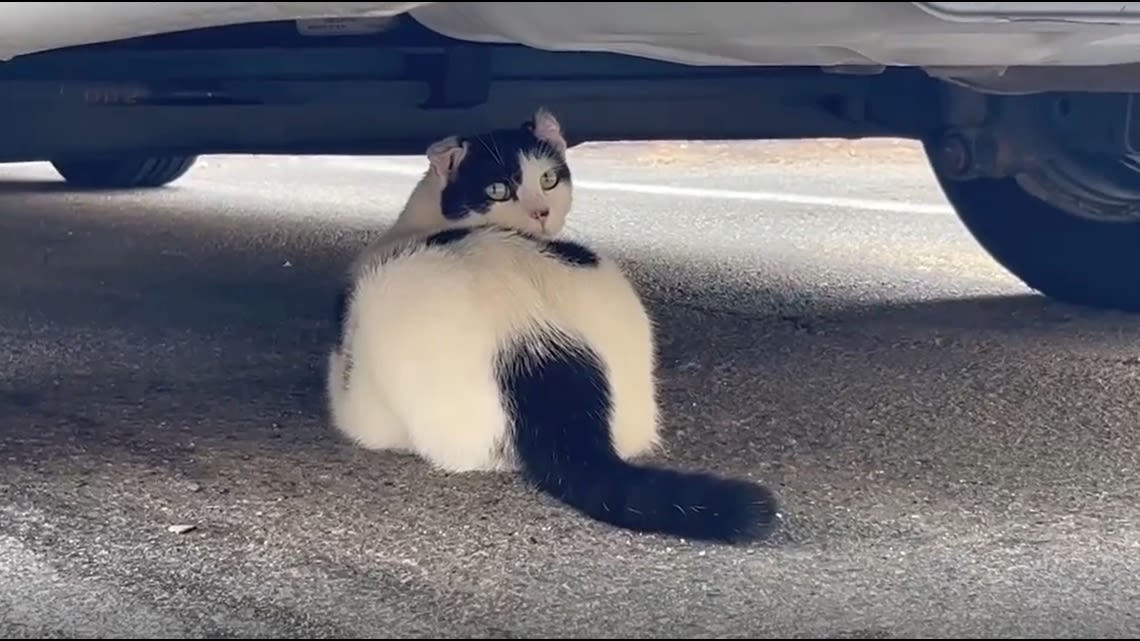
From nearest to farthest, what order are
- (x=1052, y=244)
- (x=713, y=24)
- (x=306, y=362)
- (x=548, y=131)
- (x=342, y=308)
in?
1. (x=713, y=24)
2. (x=342, y=308)
3. (x=548, y=131)
4. (x=306, y=362)
5. (x=1052, y=244)

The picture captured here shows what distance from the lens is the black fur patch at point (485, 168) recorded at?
82.7 inches

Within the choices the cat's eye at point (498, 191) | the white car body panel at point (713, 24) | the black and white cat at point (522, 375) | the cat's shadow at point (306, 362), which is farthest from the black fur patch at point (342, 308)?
the white car body panel at point (713, 24)

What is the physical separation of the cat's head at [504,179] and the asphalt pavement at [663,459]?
1.18 ft

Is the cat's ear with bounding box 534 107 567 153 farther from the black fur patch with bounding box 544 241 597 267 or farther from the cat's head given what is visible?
the black fur patch with bounding box 544 241 597 267

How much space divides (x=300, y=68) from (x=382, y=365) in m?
0.70

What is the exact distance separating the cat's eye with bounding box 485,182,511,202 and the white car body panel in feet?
1.98

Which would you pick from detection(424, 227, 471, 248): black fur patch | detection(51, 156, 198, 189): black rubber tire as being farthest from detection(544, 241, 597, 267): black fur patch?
detection(51, 156, 198, 189): black rubber tire

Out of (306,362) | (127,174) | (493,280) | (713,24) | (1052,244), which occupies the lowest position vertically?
(127,174)

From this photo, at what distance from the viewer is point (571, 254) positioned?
6.35 ft

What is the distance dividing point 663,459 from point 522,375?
0.28 m

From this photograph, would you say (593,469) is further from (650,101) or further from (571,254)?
(650,101)

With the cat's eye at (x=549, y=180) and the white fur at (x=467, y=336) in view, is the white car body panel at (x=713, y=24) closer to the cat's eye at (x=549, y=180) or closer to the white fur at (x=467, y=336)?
the white fur at (x=467, y=336)

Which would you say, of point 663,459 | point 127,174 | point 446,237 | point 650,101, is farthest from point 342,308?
point 127,174

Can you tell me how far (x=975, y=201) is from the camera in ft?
10.3
